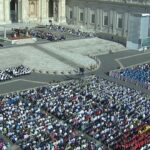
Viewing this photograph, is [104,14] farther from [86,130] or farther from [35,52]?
[86,130]

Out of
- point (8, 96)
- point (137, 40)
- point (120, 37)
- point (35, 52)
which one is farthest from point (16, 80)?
point (120, 37)

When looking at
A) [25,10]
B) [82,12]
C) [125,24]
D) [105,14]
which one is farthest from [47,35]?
[82,12]

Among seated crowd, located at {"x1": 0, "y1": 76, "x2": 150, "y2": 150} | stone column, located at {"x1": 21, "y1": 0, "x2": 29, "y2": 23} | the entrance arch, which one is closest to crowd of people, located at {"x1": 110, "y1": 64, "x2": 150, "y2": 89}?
seated crowd, located at {"x1": 0, "y1": 76, "x2": 150, "y2": 150}

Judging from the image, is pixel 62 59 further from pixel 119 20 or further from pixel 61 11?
pixel 61 11

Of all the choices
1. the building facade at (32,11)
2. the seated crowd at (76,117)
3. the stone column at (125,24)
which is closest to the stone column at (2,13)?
the building facade at (32,11)

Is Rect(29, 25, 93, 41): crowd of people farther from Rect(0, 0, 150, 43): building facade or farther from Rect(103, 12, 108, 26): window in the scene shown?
Rect(103, 12, 108, 26): window

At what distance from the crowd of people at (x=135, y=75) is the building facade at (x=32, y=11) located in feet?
126

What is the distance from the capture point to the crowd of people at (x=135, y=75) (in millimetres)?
58375

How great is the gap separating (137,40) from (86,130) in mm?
43158

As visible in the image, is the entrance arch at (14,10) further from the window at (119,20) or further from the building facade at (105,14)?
the window at (119,20)

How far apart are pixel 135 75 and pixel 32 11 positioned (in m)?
45.5

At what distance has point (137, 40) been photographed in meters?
81.6

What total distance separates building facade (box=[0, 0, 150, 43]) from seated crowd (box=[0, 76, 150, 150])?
3971cm

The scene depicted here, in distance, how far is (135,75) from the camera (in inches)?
2395
